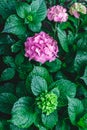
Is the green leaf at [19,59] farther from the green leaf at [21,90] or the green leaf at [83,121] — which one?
the green leaf at [83,121]

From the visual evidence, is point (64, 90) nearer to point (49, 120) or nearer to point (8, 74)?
point (49, 120)

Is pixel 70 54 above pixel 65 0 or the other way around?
the other way around

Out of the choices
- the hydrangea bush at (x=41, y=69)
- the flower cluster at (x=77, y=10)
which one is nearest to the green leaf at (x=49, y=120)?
the hydrangea bush at (x=41, y=69)

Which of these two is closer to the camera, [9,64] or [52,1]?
[9,64]

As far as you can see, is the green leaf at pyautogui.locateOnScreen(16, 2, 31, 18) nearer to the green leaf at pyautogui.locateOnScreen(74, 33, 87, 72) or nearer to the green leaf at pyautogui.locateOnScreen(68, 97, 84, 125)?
the green leaf at pyautogui.locateOnScreen(74, 33, 87, 72)

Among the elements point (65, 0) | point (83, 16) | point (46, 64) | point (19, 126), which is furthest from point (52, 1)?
point (19, 126)

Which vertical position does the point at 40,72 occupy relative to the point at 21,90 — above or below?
above

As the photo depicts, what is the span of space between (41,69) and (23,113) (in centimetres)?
21

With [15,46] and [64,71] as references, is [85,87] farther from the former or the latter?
[15,46]

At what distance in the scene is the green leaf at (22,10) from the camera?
58.2 inches

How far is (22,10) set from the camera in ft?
4.87

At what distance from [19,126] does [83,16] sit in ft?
2.42

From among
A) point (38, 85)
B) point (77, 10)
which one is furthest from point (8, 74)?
point (77, 10)

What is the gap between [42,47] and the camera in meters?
1.38
